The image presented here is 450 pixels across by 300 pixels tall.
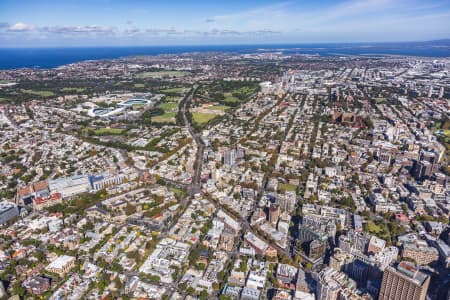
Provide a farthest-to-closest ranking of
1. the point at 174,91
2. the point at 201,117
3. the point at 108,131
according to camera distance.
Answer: the point at 174,91, the point at 201,117, the point at 108,131

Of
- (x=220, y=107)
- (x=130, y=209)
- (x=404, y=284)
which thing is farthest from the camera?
(x=220, y=107)

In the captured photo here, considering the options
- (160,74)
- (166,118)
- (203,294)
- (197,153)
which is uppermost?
(160,74)

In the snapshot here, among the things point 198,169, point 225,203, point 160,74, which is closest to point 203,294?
point 225,203

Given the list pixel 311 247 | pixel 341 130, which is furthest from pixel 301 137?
pixel 311 247

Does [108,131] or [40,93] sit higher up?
[40,93]

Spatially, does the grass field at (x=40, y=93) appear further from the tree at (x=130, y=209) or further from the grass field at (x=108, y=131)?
the tree at (x=130, y=209)

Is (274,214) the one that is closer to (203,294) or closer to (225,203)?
(225,203)

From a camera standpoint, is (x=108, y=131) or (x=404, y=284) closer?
(x=404, y=284)
